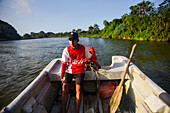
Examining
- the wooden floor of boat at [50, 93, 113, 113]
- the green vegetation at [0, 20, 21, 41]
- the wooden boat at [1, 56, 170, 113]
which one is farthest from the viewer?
the green vegetation at [0, 20, 21, 41]

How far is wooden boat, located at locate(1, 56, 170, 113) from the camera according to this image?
51.4 inches

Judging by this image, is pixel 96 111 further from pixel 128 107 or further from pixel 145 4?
pixel 145 4

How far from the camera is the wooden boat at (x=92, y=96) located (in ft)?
4.28

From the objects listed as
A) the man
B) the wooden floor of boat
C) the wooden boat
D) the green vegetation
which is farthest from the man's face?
the green vegetation

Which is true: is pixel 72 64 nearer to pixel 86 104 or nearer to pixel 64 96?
pixel 64 96

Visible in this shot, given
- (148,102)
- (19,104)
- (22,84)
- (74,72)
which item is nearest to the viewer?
(19,104)

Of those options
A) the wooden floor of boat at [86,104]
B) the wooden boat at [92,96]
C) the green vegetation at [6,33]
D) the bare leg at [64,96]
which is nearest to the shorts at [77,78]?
the bare leg at [64,96]

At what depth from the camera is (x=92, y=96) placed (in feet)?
8.32

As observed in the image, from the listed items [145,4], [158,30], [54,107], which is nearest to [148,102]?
[54,107]

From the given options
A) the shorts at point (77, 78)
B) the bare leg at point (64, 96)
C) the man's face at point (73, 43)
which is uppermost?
the man's face at point (73, 43)

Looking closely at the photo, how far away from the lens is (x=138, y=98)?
1.80 m

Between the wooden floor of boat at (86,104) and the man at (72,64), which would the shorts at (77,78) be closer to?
the man at (72,64)

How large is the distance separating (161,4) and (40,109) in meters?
35.1

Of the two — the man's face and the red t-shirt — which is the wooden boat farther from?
the man's face
